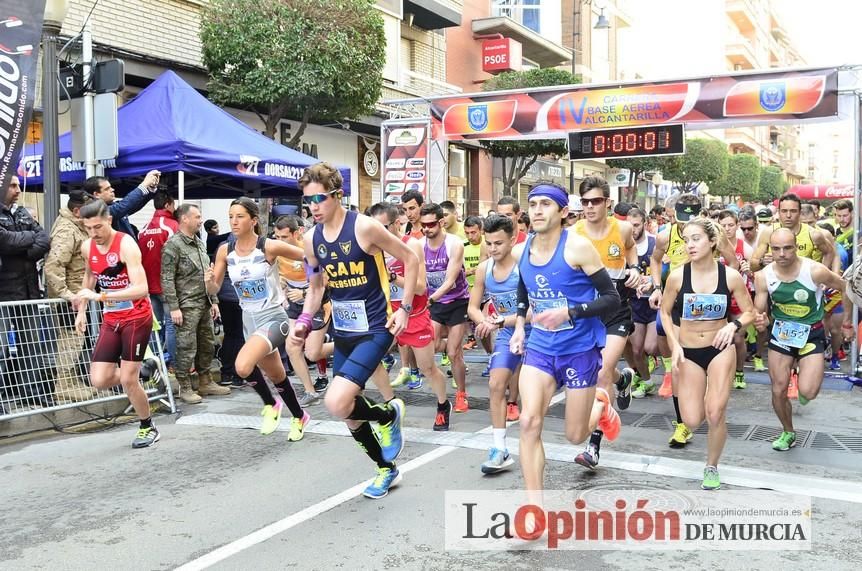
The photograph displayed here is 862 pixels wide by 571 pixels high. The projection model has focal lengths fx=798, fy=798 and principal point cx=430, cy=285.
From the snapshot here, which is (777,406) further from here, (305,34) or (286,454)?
(305,34)

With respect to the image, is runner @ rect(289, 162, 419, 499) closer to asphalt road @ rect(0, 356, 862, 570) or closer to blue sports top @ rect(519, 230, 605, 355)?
asphalt road @ rect(0, 356, 862, 570)

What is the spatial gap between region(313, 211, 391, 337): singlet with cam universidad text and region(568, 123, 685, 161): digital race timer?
8743 millimetres

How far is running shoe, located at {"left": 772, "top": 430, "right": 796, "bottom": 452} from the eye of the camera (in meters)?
6.29

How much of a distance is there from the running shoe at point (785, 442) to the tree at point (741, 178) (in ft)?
142

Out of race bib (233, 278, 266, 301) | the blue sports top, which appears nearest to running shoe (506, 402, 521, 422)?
race bib (233, 278, 266, 301)

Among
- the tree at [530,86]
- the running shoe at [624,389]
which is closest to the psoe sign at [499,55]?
the tree at [530,86]

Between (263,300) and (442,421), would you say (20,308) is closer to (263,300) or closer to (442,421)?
(263,300)

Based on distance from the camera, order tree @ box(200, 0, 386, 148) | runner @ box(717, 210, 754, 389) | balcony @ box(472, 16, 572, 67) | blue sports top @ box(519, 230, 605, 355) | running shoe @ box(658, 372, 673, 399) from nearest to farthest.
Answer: blue sports top @ box(519, 230, 605, 355) < running shoe @ box(658, 372, 673, 399) < runner @ box(717, 210, 754, 389) < tree @ box(200, 0, 386, 148) < balcony @ box(472, 16, 572, 67)

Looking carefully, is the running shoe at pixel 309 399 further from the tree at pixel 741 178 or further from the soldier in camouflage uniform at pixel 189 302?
the tree at pixel 741 178

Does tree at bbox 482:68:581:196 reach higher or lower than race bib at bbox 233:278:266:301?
higher

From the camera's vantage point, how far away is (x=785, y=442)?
6.30 m

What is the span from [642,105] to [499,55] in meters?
17.4

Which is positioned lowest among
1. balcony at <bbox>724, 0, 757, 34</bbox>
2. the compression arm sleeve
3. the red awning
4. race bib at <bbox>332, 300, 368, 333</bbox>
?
race bib at <bbox>332, 300, 368, 333</bbox>

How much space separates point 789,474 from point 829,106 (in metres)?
7.50
